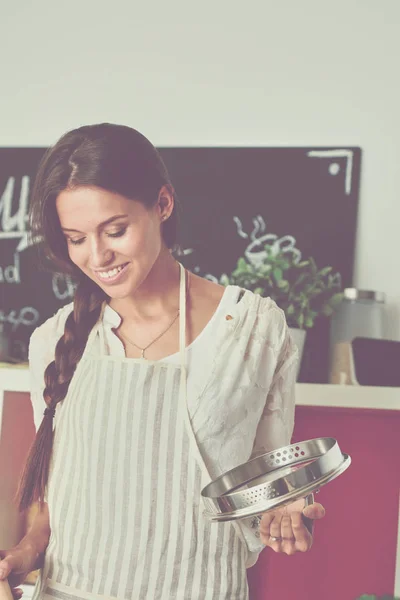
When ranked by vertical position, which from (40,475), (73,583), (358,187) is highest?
(358,187)

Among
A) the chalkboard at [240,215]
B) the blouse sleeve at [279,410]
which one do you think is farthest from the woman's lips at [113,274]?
the chalkboard at [240,215]

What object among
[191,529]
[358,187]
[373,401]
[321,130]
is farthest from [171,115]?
[191,529]

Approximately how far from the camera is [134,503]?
0.92 metres

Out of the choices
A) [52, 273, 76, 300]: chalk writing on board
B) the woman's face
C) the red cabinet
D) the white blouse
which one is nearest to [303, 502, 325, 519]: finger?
the white blouse

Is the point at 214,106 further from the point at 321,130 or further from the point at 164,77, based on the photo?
the point at 321,130

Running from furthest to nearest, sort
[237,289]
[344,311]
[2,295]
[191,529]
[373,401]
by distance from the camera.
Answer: [2,295] → [344,311] → [373,401] → [237,289] → [191,529]

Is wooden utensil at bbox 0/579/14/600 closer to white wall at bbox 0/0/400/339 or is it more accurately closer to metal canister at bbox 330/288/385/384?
metal canister at bbox 330/288/385/384

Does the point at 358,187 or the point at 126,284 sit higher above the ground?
the point at 358,187

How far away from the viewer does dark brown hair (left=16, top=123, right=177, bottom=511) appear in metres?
0.90

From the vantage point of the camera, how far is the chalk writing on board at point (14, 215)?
1835mm

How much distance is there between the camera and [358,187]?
165 cm

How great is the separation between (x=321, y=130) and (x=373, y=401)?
62 centimetres

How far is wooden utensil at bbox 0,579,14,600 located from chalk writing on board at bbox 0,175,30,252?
1.09m

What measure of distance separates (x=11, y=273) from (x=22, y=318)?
11cm
